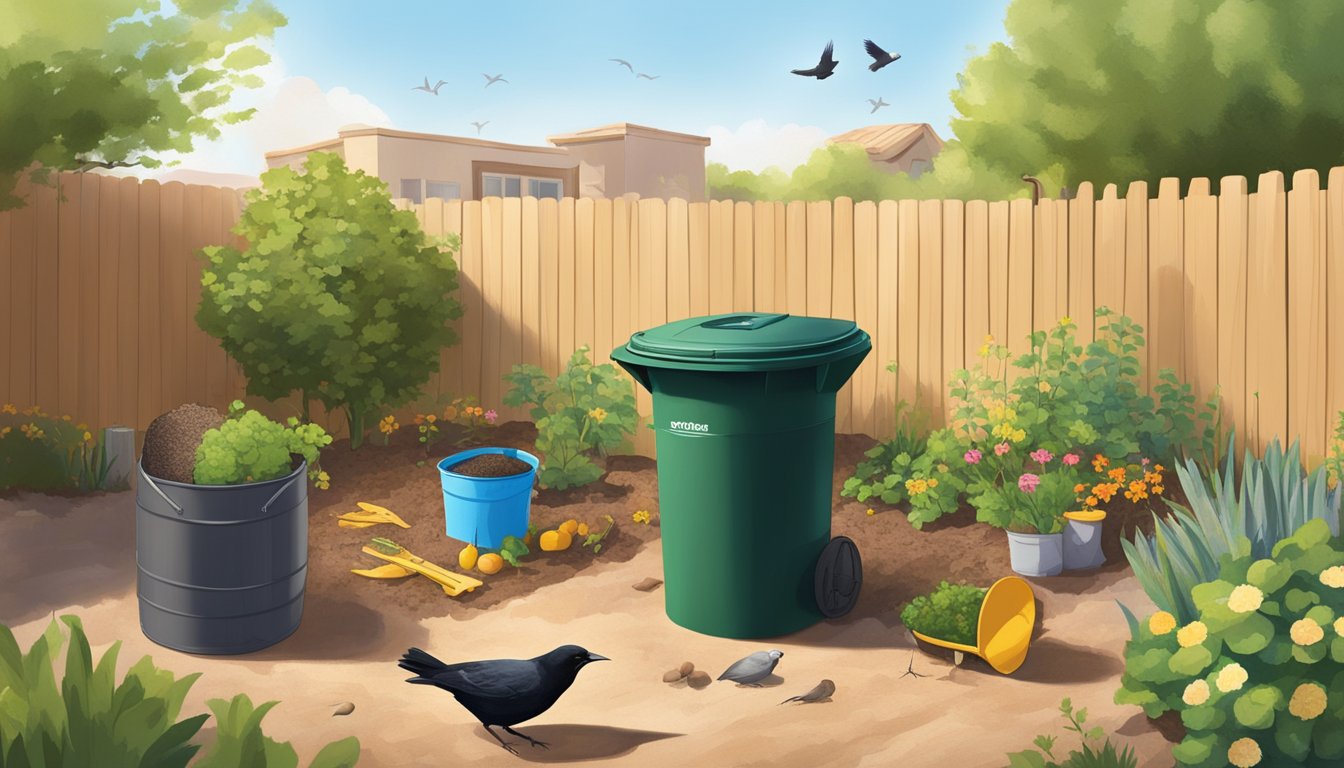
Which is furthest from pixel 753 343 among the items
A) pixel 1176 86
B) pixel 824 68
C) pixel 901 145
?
pixel 901 145

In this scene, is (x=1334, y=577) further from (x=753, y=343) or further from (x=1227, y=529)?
(x=753, y=343)

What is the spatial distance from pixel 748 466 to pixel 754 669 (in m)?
0.94

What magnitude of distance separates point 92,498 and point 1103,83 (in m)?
12.1

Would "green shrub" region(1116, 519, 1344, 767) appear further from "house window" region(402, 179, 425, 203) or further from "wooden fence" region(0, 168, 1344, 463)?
"house window" region(402, 179, 425, 203)

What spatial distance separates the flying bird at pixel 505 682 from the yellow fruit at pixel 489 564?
2026mm

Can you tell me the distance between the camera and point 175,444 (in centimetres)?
534

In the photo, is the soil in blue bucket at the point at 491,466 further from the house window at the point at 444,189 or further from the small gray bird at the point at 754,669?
the house window at the point at 444,189

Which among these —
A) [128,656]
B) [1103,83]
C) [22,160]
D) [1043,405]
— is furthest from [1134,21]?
[128,656]

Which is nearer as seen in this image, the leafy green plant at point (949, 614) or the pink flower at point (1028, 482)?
the leafy green plant at point (949, 614)

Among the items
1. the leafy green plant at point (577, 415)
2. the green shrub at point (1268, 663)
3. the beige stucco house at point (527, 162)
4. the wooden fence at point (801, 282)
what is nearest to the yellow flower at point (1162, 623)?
the green shrub at point (1268, 663)

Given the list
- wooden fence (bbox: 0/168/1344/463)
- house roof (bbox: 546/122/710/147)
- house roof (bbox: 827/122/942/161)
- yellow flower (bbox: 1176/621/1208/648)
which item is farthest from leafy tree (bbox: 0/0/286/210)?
house roof (bbox: 827/122/942/161)

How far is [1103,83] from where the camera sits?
14750 mm

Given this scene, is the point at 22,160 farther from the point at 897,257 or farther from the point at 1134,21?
the point at 1134,21

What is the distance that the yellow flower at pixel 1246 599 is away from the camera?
3.57 metres
